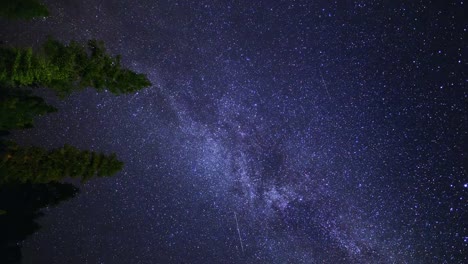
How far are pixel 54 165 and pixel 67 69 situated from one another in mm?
1973

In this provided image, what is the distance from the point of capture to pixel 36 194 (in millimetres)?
11438

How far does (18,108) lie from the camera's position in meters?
7.41

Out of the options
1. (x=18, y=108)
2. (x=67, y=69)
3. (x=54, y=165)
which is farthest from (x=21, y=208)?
(x=67, y=69)

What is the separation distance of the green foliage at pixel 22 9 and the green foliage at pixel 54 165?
2.45 meters

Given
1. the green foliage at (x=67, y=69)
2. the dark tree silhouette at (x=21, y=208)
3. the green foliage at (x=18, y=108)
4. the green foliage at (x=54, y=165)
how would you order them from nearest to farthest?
the green foliage at (x=67, y=69), the green foliage at (x=18, y=108), the green foliage at (x=54, y=165), the dark tree silhouette at (x=21, y=208)

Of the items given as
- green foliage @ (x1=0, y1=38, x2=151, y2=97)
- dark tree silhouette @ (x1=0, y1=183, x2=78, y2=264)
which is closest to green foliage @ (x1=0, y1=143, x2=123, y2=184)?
green foliage @ (x1=0, y1=38, x2=151, y2=97)

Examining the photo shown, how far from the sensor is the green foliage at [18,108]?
711cm

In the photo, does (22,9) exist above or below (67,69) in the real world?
above

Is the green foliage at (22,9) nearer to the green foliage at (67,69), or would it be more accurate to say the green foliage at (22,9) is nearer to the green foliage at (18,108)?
the green foliage at (67,69)

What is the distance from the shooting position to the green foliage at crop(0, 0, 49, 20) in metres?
6.68

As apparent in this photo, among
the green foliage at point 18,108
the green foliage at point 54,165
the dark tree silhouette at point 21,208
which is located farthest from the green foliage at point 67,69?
the dark tree silhouette at point 21,208

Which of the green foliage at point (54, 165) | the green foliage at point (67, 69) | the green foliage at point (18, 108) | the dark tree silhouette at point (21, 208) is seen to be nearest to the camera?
the green foliage at point (67, 69)

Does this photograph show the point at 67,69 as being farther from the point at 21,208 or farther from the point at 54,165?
the point at 21,208

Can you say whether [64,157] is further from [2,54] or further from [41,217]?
[41,217]
